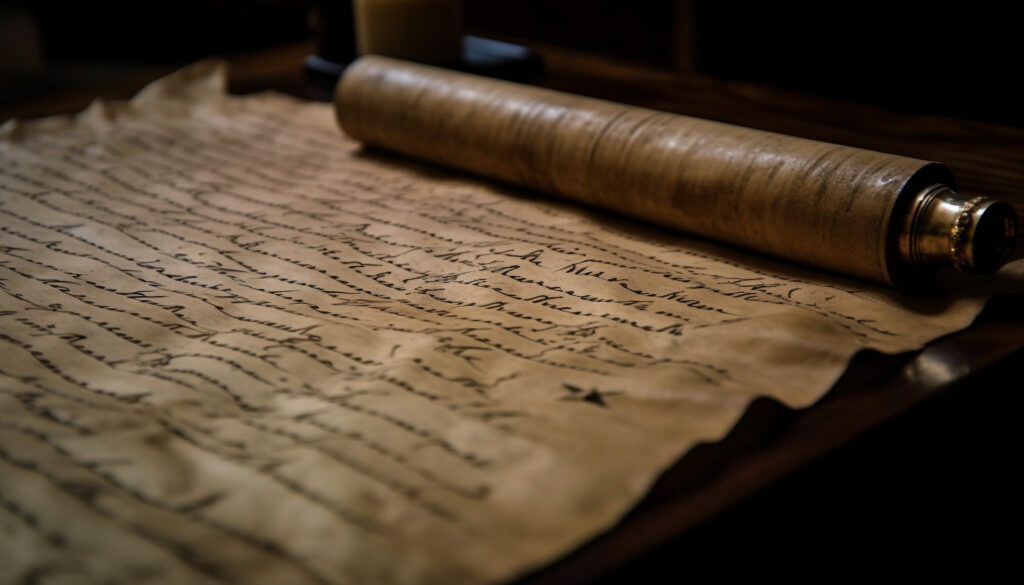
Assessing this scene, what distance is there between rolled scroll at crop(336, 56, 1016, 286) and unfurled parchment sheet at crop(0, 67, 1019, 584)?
31mm

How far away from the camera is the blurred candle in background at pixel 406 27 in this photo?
1413 mm

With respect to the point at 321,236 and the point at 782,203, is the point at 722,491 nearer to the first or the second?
the point at 782,203

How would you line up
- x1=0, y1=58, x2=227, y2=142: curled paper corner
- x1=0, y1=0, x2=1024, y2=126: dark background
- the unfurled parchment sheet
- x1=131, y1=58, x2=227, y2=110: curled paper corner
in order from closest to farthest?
the unfurled parchment sheet, x1=0, y1=58, x2=227, y2=142: curled paper corner, x1=131, y1=58, x2=227, y2=110: curled paper corner, x1=0, y1=0, x2=1024, y2=126: dark background

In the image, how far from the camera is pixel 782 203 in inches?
31.8

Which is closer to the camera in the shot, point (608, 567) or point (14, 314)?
point (608, 567)

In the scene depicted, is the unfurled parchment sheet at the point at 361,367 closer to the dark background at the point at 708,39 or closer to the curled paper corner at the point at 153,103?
the curled paper corner at the point at 153,103

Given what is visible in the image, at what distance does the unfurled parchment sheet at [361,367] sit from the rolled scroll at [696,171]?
0.03 metres

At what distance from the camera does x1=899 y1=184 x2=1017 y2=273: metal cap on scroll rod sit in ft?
2.31

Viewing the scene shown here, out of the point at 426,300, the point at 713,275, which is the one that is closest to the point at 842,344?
the point at 713,275

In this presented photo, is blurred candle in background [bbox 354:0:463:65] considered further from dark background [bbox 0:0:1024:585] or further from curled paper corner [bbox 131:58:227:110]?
dark background [bbox 0:0:1024:585]

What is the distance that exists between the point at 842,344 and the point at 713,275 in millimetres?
181

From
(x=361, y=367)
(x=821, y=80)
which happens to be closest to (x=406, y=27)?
(x=361, y=367)

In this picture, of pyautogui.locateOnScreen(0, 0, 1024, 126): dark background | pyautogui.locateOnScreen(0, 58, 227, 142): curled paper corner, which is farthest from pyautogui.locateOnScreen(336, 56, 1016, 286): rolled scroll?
pyautogui.locateOnScreen(0, 0, 1024, 126): dark background

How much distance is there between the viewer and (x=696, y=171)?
88 centimetres
